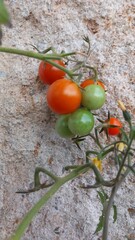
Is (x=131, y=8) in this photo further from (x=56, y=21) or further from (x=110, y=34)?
(x=56, y=21)

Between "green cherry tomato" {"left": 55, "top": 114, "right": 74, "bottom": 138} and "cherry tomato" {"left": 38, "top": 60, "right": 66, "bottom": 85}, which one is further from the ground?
"cherry tomato" {"left": 38, "top": 60, "right": 66, "bottom": 85}

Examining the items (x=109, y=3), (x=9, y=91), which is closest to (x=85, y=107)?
(x=9, y=91)

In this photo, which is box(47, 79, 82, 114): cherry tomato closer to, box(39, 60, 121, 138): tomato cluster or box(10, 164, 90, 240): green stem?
box(39, 60, 121, 138): tomato cluster

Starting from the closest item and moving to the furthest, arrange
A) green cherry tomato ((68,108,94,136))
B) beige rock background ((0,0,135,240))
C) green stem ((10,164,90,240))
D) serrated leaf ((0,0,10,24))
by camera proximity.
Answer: serrated leaf ((0,0,10,24)) < green stem ((10,164,90,240)) < green cherry tomato ((68,108,94,136)) < beige rock background ((0,0,135,240))

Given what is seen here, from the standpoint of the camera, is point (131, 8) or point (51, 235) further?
point (131, 8)

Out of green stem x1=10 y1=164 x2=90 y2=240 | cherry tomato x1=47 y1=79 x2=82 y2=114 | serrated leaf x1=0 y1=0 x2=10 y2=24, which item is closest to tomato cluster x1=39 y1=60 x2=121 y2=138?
cherry tomato x1=47 y1=79 x2=82 y2=114

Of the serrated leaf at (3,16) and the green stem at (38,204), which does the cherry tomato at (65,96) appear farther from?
the serrated leaf at (3,16)
